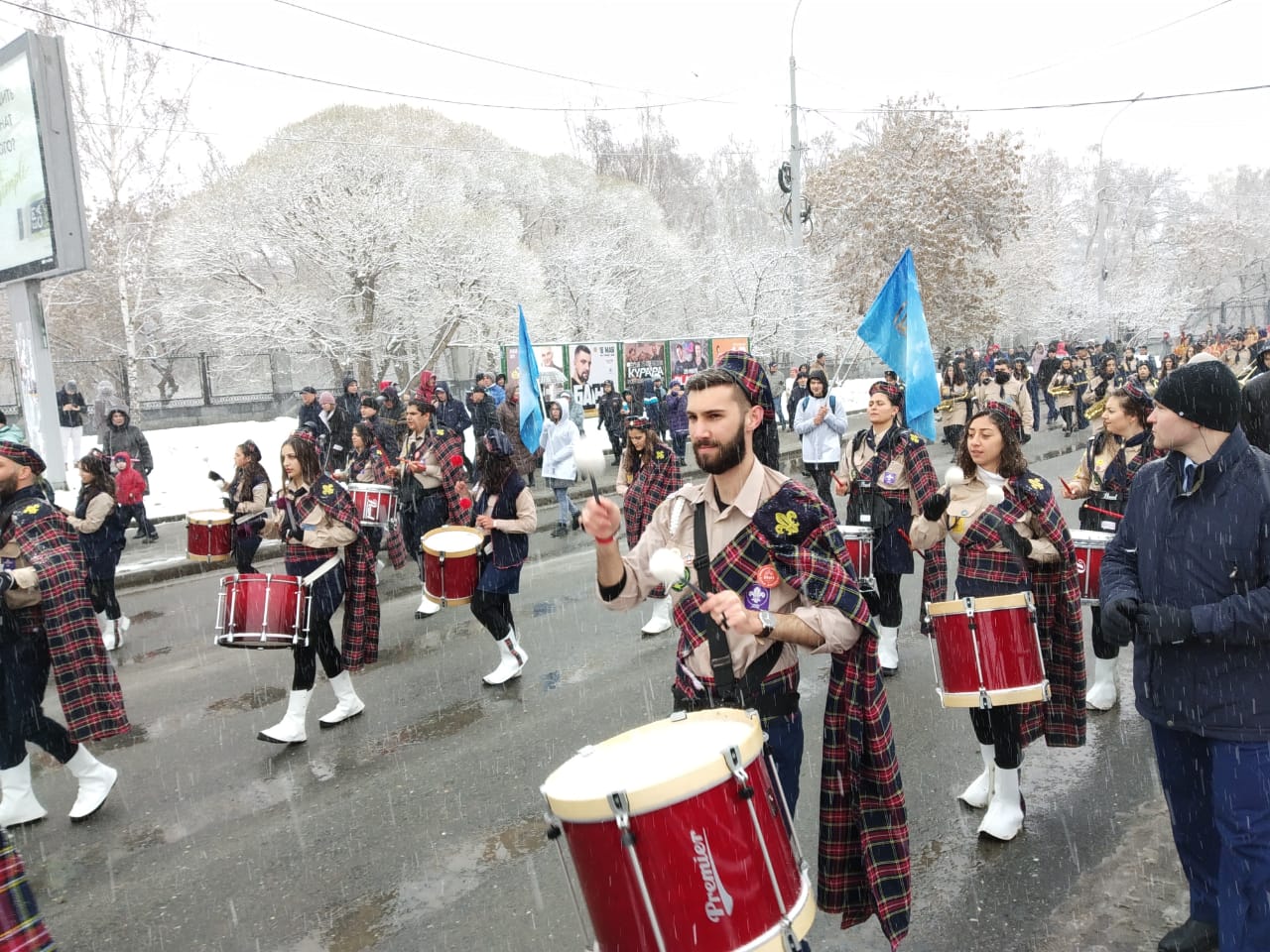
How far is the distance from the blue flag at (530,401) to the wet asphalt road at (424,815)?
17.2 ft

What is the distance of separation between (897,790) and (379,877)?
2573mm

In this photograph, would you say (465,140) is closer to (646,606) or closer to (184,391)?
(184,391)

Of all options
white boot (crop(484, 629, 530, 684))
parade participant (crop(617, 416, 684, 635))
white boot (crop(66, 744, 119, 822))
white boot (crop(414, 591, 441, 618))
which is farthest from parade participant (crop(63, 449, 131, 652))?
parade participant (crop(617, 416, 684, 635))

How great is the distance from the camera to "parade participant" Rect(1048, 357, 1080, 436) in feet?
73.4

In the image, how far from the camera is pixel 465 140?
38.5 metres

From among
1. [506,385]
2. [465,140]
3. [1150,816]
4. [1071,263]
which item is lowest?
[1150,816]

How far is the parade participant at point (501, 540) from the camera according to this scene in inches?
261

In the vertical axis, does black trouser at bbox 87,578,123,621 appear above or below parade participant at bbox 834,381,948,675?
below

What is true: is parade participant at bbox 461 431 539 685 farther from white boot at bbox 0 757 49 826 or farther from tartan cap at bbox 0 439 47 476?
white boot at bbox 0 757 49 826

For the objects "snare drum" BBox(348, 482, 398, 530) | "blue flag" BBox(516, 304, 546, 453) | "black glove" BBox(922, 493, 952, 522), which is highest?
"blue flag" BBox(516, 304, 546, 453)

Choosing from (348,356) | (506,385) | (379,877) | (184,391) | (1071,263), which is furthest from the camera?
(1071,263)

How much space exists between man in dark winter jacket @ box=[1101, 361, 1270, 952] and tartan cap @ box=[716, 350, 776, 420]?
1326mm

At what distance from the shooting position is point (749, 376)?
9.41 feet

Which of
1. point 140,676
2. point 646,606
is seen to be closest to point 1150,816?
point 646,606
